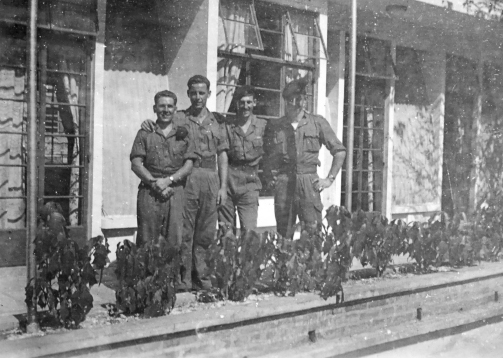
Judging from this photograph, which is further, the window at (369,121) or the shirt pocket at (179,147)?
the window at (369,121)

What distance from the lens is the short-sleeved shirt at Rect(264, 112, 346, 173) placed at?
6.17 m

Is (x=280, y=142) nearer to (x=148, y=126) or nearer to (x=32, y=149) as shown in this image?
(x=148, y=126)

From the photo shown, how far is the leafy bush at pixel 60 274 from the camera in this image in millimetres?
3969

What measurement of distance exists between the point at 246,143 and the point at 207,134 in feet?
1.41

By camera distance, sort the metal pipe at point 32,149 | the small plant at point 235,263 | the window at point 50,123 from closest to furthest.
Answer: the metal pipe at point 32,149
the small plant at point 235,263
the window at point 50,123

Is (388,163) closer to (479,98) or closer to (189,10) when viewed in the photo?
(479,98)

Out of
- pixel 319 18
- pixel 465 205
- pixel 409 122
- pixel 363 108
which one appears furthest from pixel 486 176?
pixel 319 18

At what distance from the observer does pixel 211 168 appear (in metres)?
5.68

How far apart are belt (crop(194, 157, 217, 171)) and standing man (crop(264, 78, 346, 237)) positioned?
686 millimetres

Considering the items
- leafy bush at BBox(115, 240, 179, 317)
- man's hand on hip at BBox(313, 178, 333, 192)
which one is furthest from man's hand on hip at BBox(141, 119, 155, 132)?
man's hand on hip at BBox(313, 178, 333, 192)

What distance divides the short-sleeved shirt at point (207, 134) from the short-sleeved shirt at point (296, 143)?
593mm

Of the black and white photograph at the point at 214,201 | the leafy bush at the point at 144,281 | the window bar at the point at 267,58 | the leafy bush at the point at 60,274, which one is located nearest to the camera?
the leafy bush at the point at 60,274

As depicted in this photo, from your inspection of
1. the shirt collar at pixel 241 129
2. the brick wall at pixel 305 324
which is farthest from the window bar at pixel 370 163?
the shirt collar at pixel 241 129

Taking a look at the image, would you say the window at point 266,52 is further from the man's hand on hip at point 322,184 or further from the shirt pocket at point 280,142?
the man's hand on hip at point 322,184
